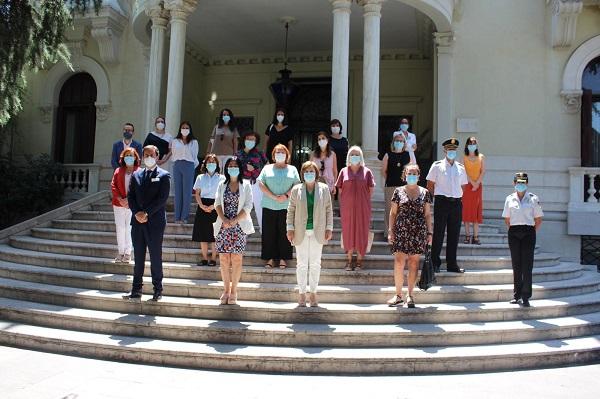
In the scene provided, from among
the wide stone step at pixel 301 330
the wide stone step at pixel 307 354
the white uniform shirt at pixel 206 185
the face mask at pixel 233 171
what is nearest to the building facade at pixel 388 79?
Answer: the white uniform shirt at pixel 206 185

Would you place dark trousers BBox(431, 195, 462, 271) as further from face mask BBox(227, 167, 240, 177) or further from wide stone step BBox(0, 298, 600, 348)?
face mask BBox(227, 167, 240, 177)

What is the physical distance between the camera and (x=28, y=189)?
1253 cm

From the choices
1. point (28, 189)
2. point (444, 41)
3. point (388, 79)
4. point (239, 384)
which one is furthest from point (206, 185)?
point (388, 79)

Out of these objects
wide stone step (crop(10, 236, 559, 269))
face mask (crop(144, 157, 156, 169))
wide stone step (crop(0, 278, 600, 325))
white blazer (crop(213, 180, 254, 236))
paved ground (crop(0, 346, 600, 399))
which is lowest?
paved ground (crop(0, 346, 600, 399))

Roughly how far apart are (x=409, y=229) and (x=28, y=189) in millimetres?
10557

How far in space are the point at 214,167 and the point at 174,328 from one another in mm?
2525

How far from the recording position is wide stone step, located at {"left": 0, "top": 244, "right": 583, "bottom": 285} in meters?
6.62

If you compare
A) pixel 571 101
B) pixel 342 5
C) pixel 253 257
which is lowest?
pixel 253 257

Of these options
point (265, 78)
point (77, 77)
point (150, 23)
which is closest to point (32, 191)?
point (77, 77)

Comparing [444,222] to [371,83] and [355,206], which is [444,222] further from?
[371,83]

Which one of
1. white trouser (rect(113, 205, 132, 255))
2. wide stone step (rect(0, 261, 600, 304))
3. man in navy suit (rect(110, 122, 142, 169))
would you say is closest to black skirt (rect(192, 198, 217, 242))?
wide stone step (rect(0, 261, 600, 304))

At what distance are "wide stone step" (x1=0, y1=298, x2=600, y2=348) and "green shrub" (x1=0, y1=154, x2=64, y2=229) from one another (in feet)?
24.1

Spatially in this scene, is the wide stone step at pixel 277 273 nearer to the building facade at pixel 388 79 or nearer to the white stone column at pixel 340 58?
the building facade at pixel 388 79

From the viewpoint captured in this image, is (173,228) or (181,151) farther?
(181,151)
